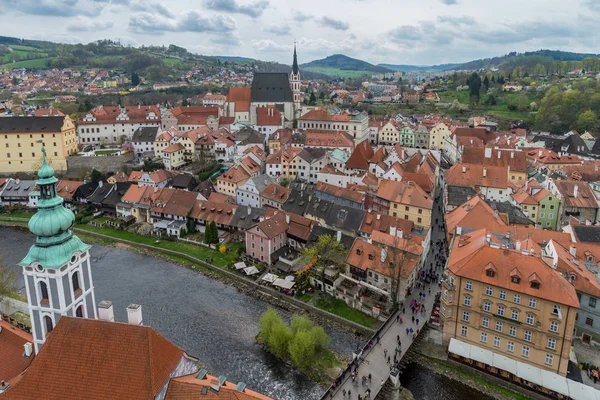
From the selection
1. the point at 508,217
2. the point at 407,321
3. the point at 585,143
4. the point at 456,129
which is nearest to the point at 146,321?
the point at 407,321

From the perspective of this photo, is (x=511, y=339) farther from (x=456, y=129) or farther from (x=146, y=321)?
(x=456, y=129)

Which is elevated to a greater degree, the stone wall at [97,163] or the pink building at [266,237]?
the stone wall at [97,163]

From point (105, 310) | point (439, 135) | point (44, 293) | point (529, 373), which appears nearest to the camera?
point (105, 310)

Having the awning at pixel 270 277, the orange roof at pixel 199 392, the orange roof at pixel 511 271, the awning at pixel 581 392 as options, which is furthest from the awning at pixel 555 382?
the awning at pixel 270 277

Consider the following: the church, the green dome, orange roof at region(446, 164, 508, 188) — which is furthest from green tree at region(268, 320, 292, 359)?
the church

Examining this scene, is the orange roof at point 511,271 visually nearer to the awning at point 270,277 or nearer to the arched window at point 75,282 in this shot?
the awning at point 270,277

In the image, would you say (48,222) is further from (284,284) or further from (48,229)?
(284,284)

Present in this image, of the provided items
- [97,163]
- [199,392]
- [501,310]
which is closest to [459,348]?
[501,310]
